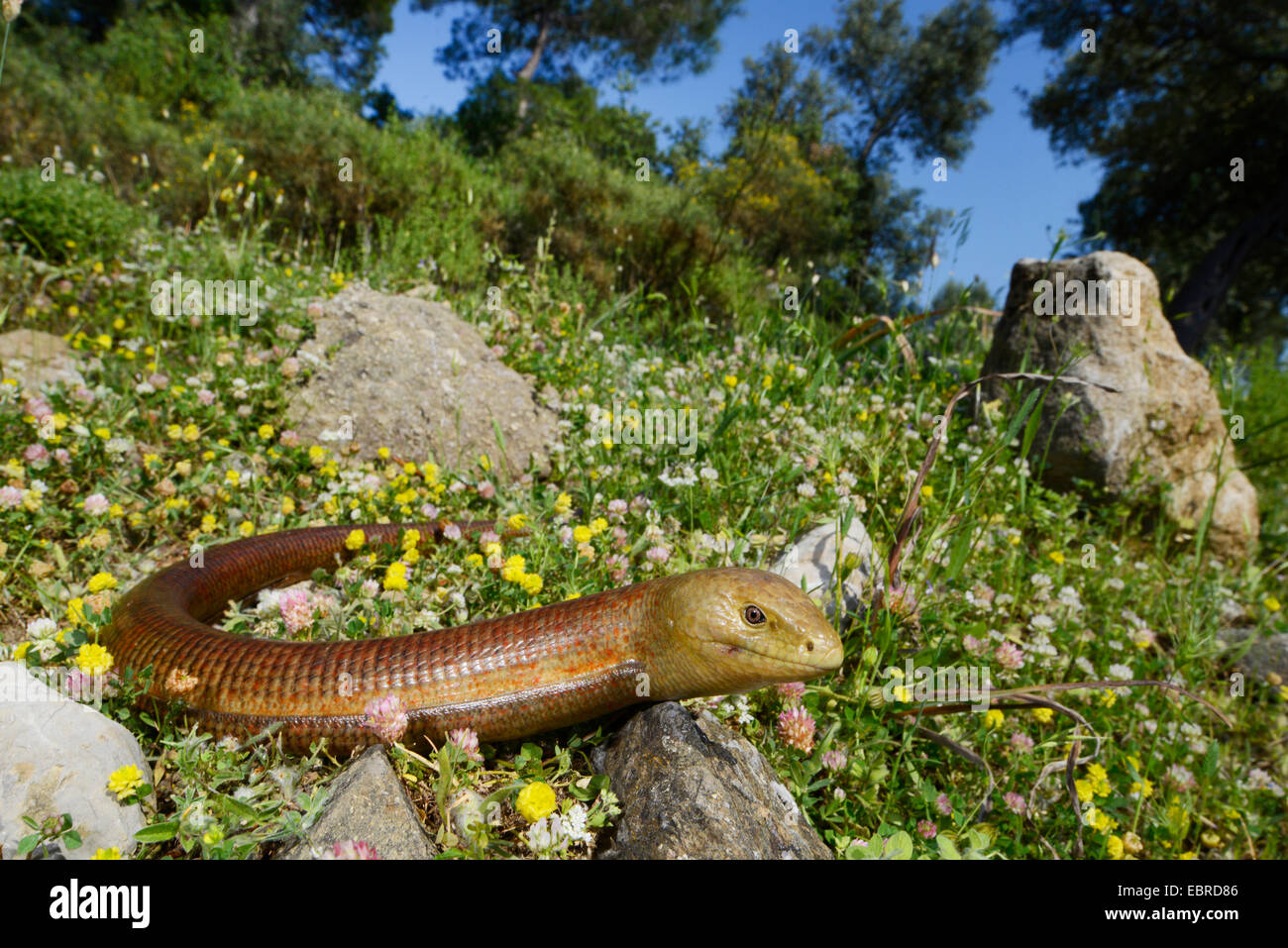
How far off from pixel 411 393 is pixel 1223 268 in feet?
56.4

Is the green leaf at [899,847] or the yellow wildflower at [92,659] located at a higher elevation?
the yellow wildflower at [92,659]

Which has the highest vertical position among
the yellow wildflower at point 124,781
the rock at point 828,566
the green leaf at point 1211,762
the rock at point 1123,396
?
the rock at point 1123,396

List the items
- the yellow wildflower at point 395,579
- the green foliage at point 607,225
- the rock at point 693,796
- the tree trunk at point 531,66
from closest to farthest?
1. the rock at point 693,796
2. the yellow wildflower at point 395,579
3. the green foliage at point 607,225
4. the tree trunk at point 531,66

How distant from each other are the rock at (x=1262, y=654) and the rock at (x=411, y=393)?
15.7 ft

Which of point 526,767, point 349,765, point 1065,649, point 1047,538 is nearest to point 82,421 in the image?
point 349,765

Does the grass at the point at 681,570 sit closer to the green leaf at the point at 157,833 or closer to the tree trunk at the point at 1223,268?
the green leaf at the point at 157,833

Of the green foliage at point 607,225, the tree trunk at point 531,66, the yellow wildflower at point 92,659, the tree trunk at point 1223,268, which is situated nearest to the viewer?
the yellow wildflower at point 92,659

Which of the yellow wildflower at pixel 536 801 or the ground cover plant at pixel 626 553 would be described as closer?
the yellow wildflower at pixel 536 801

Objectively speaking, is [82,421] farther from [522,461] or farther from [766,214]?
[766,214]

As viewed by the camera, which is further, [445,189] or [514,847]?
[445,189]

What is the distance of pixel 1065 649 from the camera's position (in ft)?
11.7

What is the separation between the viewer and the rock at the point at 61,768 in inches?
69.9

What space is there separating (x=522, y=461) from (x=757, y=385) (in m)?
1.72

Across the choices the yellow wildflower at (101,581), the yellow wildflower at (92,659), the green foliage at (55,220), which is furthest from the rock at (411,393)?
the green foliage at (55,220)
